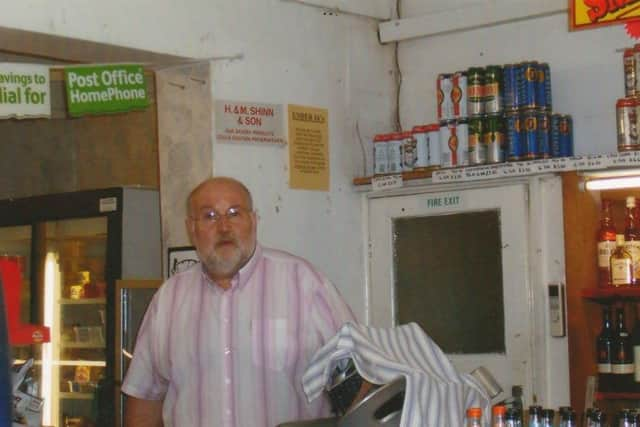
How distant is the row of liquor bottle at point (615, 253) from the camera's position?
17.1 ft

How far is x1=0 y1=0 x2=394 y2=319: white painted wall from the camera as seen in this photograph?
4965 mm

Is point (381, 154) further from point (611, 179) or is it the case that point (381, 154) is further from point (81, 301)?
point (81, 301)

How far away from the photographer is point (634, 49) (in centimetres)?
510

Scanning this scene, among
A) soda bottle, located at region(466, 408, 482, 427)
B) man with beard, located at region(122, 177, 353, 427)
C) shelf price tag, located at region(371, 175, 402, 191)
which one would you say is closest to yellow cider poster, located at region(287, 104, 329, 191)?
shelf price tag, located at region(371, 175, 402, 191)

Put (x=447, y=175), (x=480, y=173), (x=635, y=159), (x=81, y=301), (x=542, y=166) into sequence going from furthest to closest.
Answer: (x=81, y=301) < (x=447, y=175) < (x=480, y=173) < (x=542, y=166) < (x=635, y=159)

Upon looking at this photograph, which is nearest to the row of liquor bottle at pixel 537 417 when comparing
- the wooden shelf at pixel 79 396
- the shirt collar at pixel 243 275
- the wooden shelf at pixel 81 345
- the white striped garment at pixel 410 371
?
the white striped garment at pixel 410 371

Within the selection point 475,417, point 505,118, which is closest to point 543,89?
point 505,118

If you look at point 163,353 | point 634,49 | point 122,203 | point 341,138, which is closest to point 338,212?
point 341,138

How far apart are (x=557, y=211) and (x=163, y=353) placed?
2.13m

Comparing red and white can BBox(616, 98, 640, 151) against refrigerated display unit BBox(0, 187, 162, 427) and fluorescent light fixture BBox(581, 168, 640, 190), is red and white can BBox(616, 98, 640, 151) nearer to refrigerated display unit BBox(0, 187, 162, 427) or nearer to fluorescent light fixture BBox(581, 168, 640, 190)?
fluorescent light fixture BBox(581, 168, 640, 190)

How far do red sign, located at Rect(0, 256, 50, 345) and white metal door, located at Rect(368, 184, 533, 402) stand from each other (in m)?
2.03

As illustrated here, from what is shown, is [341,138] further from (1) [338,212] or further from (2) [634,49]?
(2) [634,49]

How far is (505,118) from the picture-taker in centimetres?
542

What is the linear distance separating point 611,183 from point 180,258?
1.92 meters
